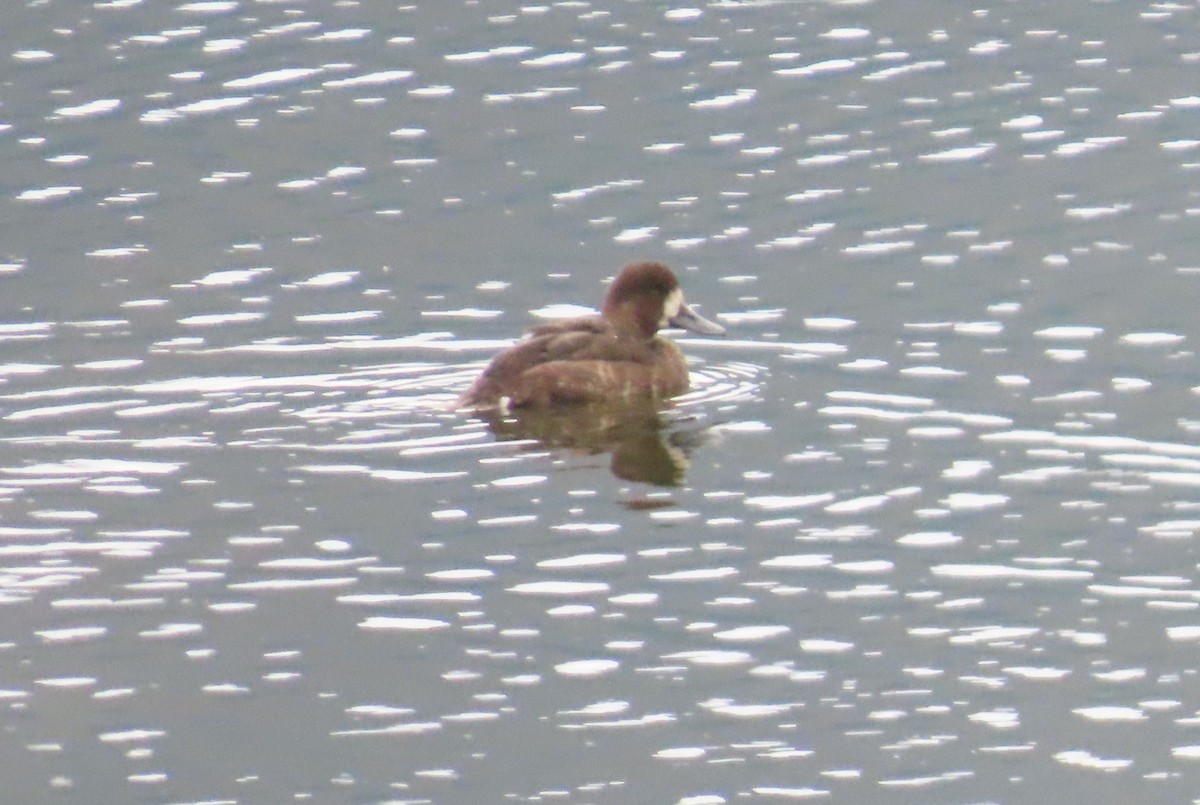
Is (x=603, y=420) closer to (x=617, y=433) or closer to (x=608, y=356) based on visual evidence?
(x=617, y=433)

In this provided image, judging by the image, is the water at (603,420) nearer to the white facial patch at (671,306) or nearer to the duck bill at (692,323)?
the duck bill at (692,323)

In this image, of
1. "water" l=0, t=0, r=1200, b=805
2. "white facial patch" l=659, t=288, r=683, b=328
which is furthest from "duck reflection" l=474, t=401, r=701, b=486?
"white facial patch" l=659, t=288, r=683, b=328

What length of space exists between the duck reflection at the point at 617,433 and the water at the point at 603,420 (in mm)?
48

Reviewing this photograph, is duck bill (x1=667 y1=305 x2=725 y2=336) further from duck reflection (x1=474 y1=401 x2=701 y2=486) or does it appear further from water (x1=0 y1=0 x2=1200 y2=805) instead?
duck reflection (x1=474 y1=401 x2=701 y2=486)

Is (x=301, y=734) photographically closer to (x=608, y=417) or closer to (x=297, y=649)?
(x=297, y=649)

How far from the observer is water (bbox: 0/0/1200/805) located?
369 inches

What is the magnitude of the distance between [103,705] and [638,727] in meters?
1.89

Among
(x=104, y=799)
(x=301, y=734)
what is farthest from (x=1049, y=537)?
(x=104, y=799)

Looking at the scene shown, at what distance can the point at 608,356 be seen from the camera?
14.1 meters

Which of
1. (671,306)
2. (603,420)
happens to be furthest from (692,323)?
(603,420)

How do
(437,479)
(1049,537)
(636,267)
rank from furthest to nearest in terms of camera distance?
(636,267)
(437,479)
(1049,537)

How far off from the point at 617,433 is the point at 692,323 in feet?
5.15

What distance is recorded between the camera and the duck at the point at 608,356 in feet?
44.6

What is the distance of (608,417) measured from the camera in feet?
45.4
